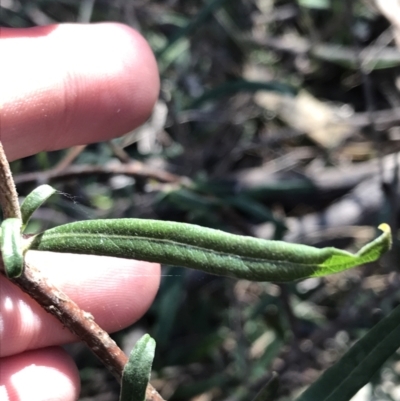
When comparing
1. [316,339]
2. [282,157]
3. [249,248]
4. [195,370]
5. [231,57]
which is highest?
[249,248]

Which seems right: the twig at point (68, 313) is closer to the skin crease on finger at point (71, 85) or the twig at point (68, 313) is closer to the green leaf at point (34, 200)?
the green leaf at point (34, 200)

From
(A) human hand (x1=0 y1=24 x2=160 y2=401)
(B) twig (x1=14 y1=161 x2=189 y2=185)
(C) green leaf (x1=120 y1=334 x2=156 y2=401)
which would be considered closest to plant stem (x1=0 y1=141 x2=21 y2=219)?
(C) green leaf (x1=120 y1=334 x2=156 y2=401)

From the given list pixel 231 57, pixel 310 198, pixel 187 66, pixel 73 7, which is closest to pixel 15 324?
pixel 310 198

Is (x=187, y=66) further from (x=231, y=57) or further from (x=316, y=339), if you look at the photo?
(x=316, y=339)

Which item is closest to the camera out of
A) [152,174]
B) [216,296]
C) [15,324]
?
[15,324]

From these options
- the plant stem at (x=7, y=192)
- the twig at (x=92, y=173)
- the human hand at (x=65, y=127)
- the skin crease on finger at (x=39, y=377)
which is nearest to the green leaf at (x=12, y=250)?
the plant stem at (x=7, y=192)
